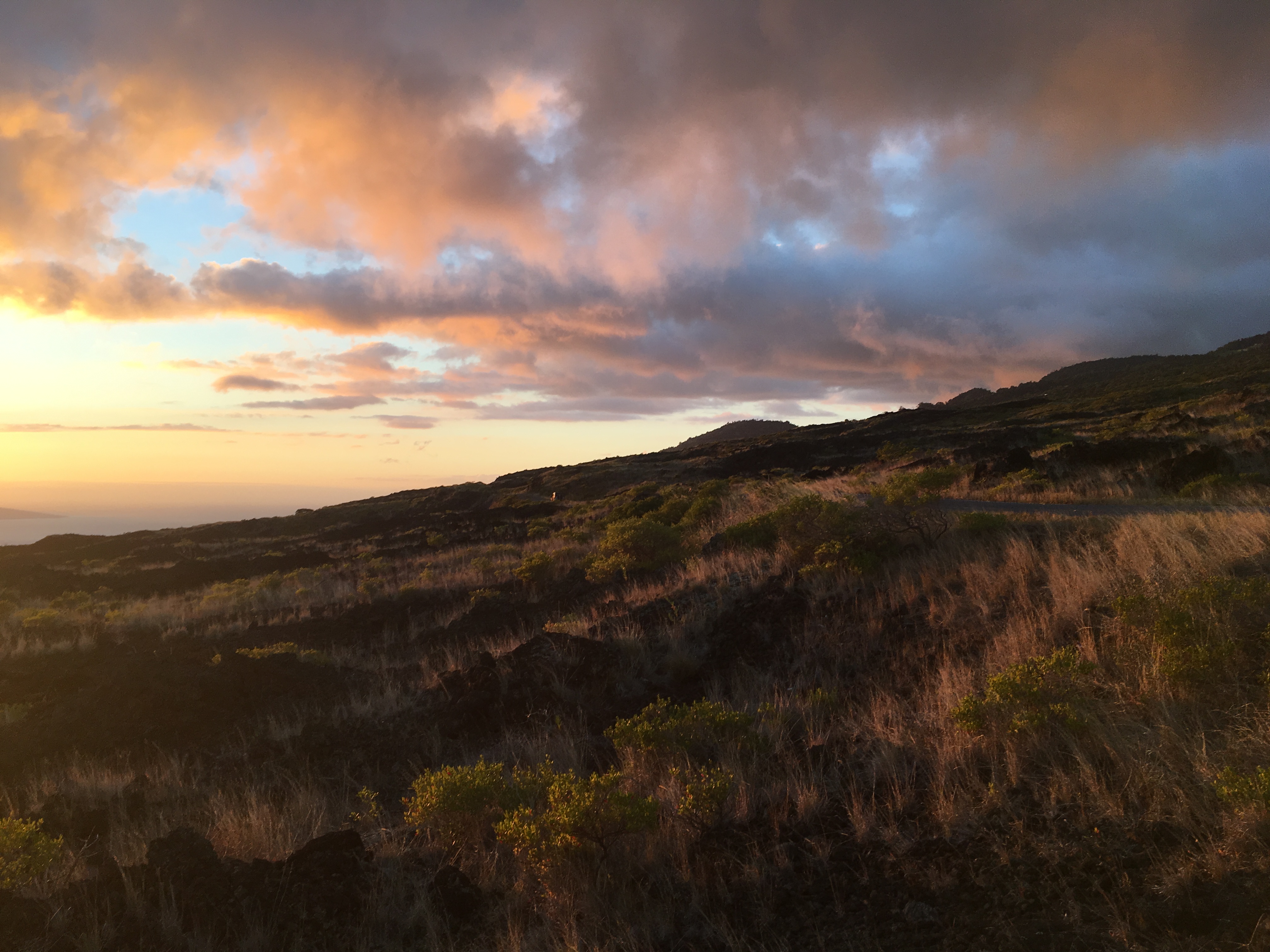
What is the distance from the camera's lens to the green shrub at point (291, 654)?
11.1 meters

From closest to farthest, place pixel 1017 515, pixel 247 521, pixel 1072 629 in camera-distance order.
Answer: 1. pixel 1072 629
2. pixel 1017 515
3. pixel 247 521

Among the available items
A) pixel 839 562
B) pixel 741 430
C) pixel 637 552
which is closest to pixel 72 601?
pixel 637 552

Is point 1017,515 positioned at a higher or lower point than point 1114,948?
higher

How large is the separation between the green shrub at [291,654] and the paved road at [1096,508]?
11.4 metres

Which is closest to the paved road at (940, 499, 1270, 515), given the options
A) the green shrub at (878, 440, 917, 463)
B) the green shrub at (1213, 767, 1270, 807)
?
the green shrub at (1213, 767, 1270, 807)

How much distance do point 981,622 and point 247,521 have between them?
66.5 metres

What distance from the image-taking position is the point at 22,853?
4121mm

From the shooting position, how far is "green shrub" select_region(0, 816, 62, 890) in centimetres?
391

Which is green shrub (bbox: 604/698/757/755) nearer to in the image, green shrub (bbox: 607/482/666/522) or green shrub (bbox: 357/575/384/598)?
green shrub (bbox: 607/482/666/522)

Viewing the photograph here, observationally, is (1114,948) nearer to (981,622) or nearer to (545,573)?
(981,622)

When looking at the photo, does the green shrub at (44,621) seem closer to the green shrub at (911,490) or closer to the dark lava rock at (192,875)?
the dark lava rock at (192,875)

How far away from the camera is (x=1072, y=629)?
5.88 metres

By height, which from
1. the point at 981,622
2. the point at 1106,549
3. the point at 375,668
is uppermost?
the point at 1106,549

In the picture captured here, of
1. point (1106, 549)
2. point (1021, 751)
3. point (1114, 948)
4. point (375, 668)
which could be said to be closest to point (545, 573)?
point (375, 668)
